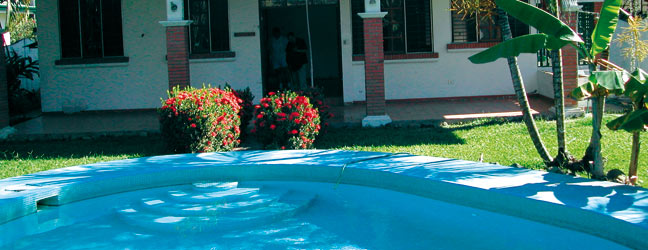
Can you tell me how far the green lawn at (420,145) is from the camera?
10.7 m

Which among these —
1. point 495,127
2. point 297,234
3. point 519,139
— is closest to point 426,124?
point 495,127

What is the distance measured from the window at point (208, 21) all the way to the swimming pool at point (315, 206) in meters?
7.11

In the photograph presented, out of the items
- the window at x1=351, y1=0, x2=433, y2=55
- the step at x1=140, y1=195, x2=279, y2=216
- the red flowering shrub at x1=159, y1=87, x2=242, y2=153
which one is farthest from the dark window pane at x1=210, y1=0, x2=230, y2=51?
the step at x1=140, y1=195, x2=279, y2=216

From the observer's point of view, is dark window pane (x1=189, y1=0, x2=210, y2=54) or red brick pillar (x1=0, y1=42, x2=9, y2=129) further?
dark window pane (x1=189, y1=0, x2=210, y2=54)

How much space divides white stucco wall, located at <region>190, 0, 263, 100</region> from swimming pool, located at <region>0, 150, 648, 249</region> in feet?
22.6

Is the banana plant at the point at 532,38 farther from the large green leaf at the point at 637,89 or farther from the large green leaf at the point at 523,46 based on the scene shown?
the large green leaf at the point at 637,89

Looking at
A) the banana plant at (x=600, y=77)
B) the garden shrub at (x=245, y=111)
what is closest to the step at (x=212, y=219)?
the banana plant at (x=600, y=77)

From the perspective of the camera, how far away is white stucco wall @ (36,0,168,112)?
17109mm

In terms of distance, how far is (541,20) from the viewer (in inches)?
298

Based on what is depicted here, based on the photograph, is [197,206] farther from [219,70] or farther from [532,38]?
[219,70]

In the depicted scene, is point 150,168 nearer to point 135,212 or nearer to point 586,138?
point 135,212

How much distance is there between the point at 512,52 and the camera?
729 centimetres

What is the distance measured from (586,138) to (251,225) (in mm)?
6414

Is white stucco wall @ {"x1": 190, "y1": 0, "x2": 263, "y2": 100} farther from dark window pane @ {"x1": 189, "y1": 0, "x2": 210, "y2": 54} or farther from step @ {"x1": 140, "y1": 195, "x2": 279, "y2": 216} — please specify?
step @ {"x1": 140, "y1": 195, "x2": 279, "y2": 216}
